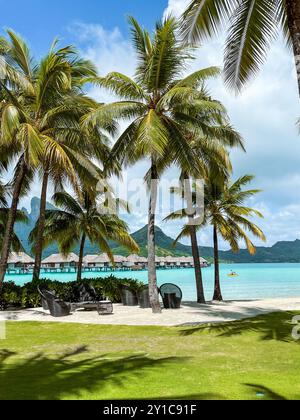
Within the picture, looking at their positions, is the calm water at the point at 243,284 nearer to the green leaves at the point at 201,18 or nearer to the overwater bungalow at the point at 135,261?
the overwater bungalow at the point at 135,261

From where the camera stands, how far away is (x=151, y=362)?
709 cm

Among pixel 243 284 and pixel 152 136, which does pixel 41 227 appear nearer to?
pixel 152 136

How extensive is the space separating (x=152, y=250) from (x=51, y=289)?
4757 mm

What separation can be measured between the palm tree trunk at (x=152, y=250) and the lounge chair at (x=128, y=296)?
9.32 feet

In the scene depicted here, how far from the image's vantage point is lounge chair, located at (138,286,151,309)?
15969 mm

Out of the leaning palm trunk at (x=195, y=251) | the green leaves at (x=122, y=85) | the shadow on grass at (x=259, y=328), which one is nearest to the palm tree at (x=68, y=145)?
the green leaves at (x=122, y=85)

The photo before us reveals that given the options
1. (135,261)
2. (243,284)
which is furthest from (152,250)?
(135,261)

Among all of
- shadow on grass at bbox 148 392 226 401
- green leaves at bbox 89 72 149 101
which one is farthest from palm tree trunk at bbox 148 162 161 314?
shadow on grass at bbox 148 392 226 401

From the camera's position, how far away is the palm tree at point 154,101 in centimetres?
1327

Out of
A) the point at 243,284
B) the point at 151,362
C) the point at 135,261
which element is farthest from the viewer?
the point at 135,261
